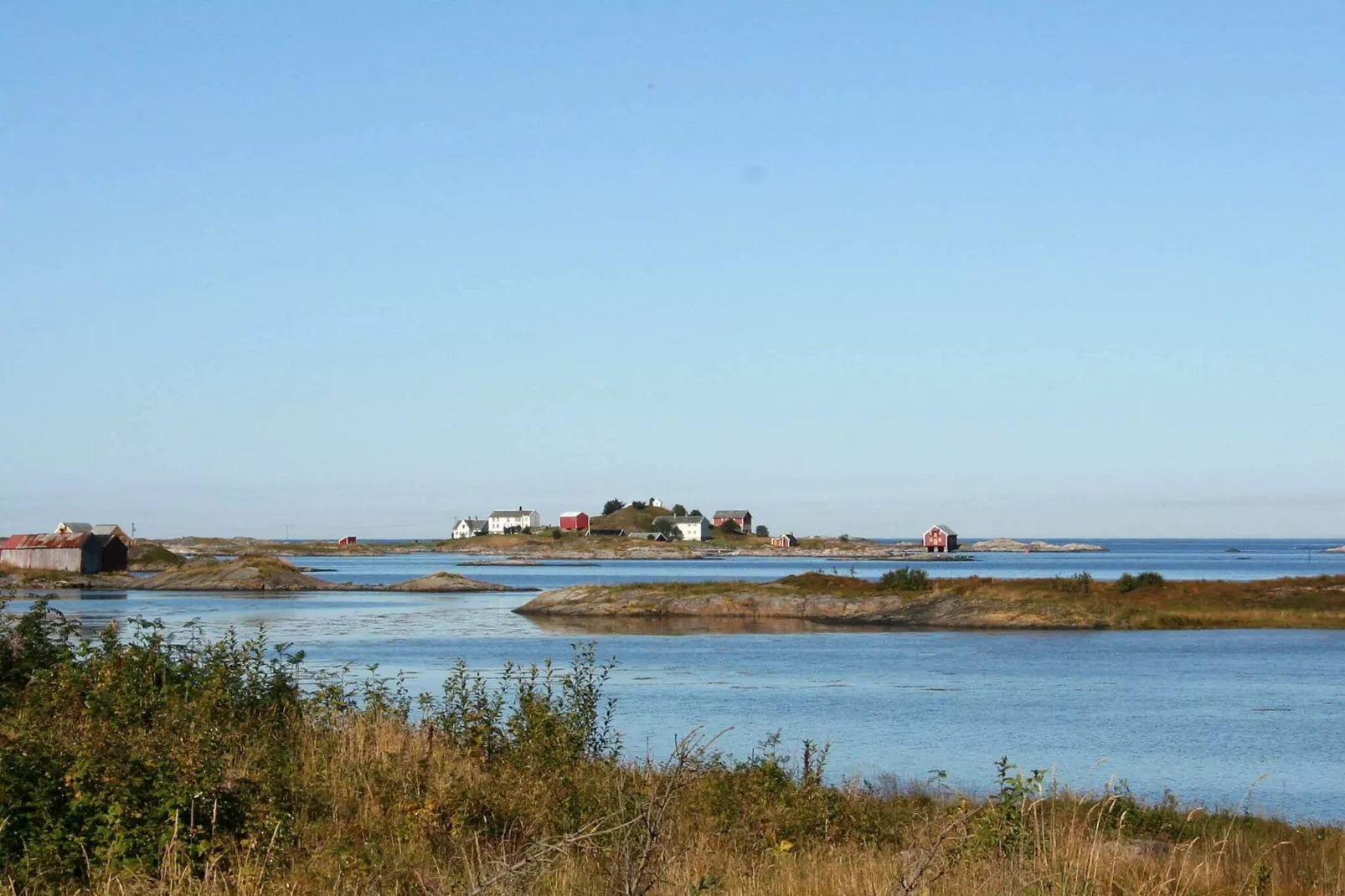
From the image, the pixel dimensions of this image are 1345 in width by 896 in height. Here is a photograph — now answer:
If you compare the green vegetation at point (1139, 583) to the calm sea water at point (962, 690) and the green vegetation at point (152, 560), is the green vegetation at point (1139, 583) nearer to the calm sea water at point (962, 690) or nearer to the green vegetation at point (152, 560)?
the calm sea water at point (962, 690)

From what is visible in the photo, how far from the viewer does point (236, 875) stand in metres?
9.16

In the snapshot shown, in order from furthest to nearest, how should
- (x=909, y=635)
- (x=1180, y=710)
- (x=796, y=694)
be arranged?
(x=909, y=635)
(x=796, y=694)
(x=1180, y=710)

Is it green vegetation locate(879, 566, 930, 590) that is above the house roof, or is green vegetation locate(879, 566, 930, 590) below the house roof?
below

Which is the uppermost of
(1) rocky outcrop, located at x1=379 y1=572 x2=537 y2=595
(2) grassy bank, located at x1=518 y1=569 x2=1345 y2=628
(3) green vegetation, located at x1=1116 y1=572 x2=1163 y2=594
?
(3) green vegetation, located at x1=1116 y1=572 x2=1163 y2=594

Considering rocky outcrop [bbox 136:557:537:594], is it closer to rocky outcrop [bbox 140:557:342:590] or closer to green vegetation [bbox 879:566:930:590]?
rocky outcrop [bbox 140:557:342:590]

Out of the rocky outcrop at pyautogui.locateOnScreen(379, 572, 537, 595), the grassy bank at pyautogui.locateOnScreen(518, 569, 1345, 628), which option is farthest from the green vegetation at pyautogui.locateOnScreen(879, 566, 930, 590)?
the rocky outcrop at pyautogui.locateOnScreen(379, 572, 537, 595)

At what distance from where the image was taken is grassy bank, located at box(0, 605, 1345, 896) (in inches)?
355

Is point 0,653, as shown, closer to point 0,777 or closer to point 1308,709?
point 0,777

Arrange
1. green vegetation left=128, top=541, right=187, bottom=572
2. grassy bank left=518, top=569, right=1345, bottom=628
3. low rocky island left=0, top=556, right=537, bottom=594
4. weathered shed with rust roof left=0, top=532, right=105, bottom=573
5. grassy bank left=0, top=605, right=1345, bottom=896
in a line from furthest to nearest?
1. green vegetation left=128, top=541, right=187, bottom=572
2. weathered shed with rust roof left=0, top=532, right=105, bottom=573
3. low rocky island left=0, top=556, right=537, bottom=594
4. grassy bank left=518, top=569, right=1345, bottom=628
5. grassy bank left=0, top=605, right=1345, bottom=896

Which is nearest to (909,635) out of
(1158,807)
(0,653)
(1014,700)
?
(1014,700)

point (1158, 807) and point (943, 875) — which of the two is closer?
point (943, 875)

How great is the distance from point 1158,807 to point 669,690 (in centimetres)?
2301

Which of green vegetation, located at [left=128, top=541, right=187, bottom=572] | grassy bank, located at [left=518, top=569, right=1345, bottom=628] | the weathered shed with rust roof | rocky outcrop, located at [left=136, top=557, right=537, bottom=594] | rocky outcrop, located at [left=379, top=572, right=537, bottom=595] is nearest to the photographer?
grassy bank, located at [left=518, top=569, right=1345, bottom=628]

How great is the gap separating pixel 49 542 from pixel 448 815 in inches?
4666
